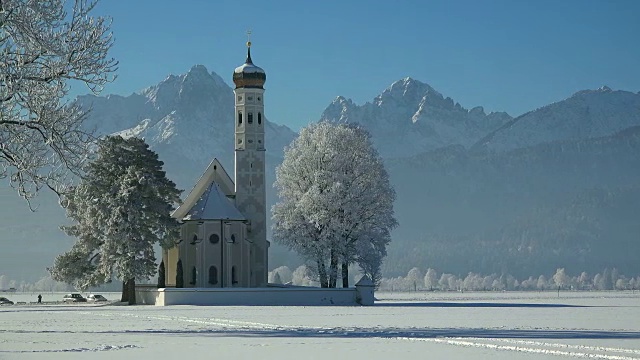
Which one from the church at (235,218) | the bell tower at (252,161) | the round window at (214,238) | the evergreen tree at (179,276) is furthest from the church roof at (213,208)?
the evergreen tree at (179,276)

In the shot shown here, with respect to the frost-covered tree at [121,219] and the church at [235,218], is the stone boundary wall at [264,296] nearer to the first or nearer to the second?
the frost-covered tree at [121,219]

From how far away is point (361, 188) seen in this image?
80.4 meters

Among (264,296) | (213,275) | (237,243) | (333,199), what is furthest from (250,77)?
(264,296)

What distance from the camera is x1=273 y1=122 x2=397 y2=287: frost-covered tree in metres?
79.8

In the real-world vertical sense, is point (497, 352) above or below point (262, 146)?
below

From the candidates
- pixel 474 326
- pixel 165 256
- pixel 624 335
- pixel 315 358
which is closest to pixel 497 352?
pixel 315 358

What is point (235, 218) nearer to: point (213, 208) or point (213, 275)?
point (213, 208)

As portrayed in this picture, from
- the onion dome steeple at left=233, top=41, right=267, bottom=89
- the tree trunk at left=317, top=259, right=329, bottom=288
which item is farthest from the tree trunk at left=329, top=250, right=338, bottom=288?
the onion dome steeple at left=233, top=41, right=267, bottom=89

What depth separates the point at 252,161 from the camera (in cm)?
9581

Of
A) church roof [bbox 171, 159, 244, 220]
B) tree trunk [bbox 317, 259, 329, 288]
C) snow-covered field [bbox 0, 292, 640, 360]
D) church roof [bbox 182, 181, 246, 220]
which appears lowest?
snow-covered field [bbox 0, 292, 640, 360]

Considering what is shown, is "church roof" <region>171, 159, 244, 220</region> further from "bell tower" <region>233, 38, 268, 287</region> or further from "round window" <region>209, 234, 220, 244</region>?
"round window" <region>209, 234, 220, 244</region>

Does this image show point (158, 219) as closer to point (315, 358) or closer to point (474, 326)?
point (474, 326)

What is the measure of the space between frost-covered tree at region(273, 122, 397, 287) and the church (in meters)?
7.77

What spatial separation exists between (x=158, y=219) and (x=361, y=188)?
559 inches
